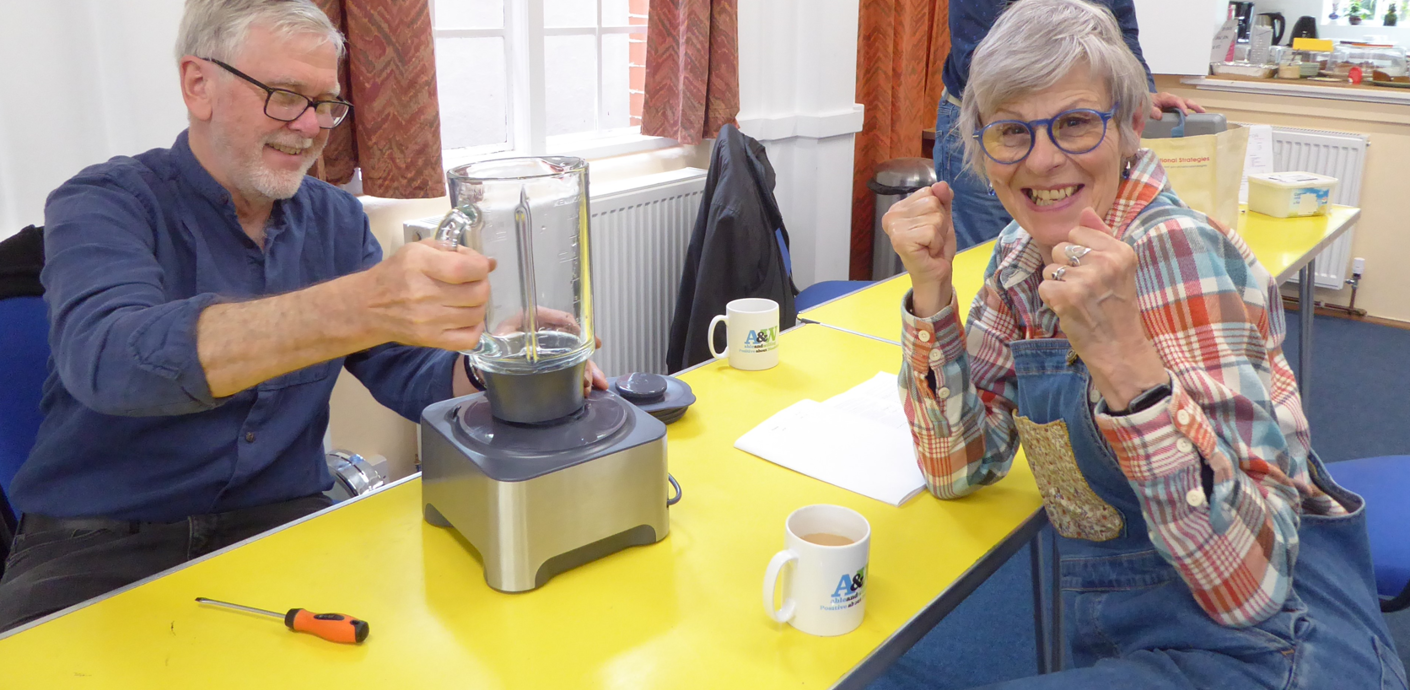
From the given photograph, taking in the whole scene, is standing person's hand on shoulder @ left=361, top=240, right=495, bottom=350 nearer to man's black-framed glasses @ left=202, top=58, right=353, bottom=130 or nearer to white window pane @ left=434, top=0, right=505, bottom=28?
man's black-framed glasses @ left=202, top=58, right=353, bottom=130

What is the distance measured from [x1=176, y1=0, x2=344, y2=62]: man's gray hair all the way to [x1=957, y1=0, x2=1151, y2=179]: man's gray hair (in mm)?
971

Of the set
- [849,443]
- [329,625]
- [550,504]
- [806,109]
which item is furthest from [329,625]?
[806,109]

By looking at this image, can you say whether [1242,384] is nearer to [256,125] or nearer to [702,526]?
[702,526]

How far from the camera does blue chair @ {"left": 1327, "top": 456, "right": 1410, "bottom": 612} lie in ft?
5.08

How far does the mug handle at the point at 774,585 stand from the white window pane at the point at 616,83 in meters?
2.39

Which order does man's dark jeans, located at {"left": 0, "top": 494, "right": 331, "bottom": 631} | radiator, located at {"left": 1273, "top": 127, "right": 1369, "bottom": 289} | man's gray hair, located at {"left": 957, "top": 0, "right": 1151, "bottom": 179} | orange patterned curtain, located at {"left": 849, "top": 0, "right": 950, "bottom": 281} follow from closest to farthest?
man's gray hair, located at {"left": 957, "top": 0, "right": 1151, "bottom": 179} < man's dark jeans, located at {"left": 0, "top": 494, "right": 331, "bottom": 631} < orange patterned curtain, located at {"left": 849, "top": 0, "right": 950, "bottom": 281} < radiator, located at {"left": 1273, "top": 127, "right": 1369, "bottom": 289}

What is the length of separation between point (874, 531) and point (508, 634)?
1.50ft

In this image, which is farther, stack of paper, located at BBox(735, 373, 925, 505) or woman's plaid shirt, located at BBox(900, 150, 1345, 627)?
stack of paper, located at BBox(735, 373, 925, 505)

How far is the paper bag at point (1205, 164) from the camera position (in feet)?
7.11

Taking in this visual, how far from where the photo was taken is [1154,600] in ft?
3.62

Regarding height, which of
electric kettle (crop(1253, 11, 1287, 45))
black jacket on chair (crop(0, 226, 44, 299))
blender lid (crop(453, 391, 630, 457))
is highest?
electric kettle (crop(1253, 11, 1287, 45))

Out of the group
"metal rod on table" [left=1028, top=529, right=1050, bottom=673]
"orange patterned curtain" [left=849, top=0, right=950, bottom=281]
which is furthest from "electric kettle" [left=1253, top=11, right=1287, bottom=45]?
"metal rod on table" [left=1028, top=529, right=1050, bottom=673]

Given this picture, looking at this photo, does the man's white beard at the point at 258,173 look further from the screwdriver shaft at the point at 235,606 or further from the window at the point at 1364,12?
the window at the point at 1364,12

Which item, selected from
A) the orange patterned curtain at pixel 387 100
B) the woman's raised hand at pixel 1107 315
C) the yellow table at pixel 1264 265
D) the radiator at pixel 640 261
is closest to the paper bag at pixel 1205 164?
the yellow table at pixel 1264 265
